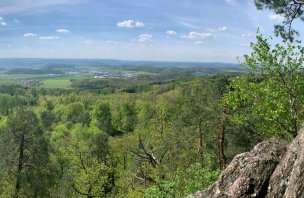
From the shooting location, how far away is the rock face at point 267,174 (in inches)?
427

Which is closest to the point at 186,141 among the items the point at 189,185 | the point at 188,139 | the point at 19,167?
the point at 188,139

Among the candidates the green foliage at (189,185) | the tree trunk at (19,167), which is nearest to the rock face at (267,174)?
the green foliage at (189,185)

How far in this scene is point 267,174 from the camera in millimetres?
12227

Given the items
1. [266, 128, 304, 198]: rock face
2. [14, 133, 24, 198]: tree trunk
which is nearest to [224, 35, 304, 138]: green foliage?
[266, 128, 304, 198]: rock face

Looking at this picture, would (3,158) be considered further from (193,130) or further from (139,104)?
(139,104)

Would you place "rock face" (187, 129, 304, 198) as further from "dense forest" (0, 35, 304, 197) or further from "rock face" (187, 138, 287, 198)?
"dense forest" (0, 35, 304, 197)

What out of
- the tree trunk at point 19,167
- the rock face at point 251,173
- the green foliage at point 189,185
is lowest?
the tree trunk at point 19,167

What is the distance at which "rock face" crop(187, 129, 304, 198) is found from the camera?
35.6ft

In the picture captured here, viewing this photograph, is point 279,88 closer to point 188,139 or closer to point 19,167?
point 188,139

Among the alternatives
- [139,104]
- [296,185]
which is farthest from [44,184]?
[139,104]

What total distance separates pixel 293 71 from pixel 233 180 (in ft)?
20.2

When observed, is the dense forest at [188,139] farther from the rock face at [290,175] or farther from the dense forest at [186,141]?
the rock face at [290,175]

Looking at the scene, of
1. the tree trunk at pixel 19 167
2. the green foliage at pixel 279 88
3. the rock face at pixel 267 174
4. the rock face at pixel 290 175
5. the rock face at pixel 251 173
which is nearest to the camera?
the rock face at pixel 290 175

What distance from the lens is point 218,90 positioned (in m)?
34.6
